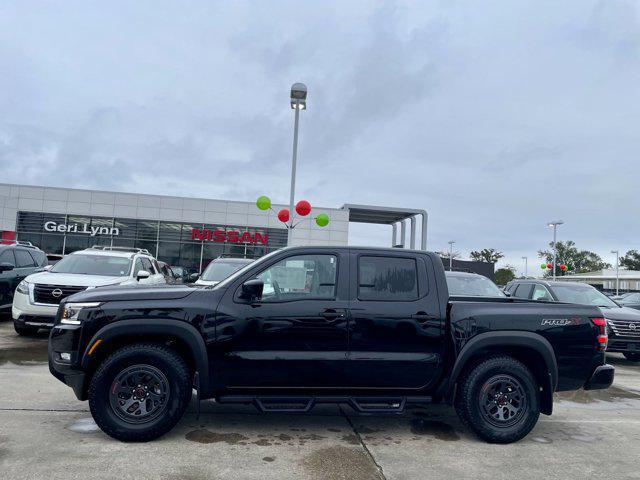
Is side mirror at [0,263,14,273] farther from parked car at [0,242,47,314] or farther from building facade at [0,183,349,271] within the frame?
building facade at [0,183,349,271]

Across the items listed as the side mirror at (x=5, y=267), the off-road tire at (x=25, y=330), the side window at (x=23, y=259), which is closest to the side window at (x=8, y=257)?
the side window at (x=23, y=259)

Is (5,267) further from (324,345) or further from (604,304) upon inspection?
(604,304)

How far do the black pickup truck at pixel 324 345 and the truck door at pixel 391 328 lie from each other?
11 mm

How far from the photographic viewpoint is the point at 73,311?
461 centimetres

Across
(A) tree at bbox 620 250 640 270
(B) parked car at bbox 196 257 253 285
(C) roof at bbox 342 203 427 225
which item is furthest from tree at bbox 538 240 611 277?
(B) parked car at bbox 196 257 253 285

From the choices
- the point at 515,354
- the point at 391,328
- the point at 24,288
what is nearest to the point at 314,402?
the point at 391,328

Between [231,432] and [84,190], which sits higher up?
[84,190]

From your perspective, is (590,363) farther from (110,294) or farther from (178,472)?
(110,294)

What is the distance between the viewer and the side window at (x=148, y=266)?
11.5 meters

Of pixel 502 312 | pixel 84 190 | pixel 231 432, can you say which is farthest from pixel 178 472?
pixel 84 190

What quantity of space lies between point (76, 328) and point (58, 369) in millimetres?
417

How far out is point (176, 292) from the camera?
4605mm

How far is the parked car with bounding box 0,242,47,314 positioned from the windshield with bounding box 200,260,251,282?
432cm

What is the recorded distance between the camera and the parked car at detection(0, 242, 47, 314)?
437 inches
